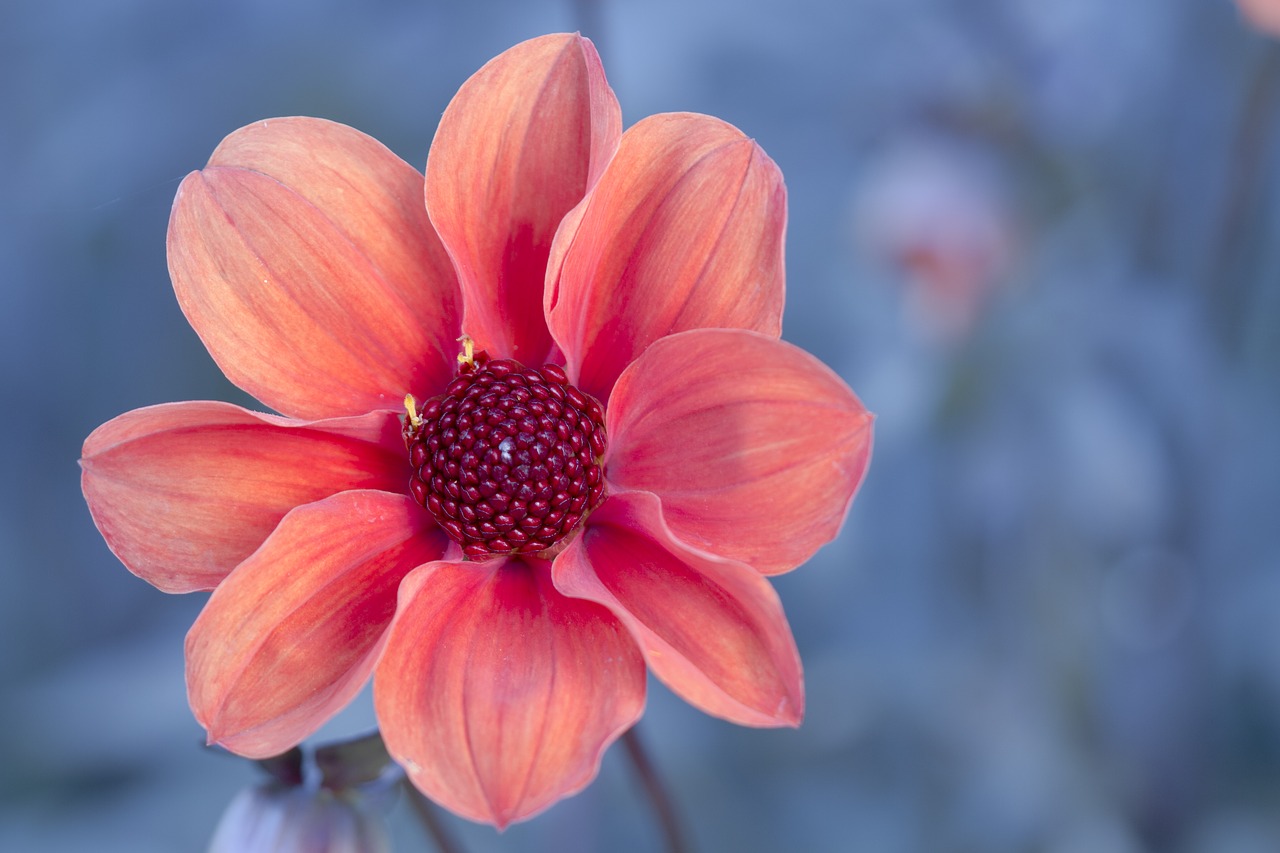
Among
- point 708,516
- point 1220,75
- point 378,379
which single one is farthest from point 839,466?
point 1220,75

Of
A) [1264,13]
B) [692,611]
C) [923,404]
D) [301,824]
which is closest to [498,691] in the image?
[692,611]

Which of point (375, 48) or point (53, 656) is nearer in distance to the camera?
point (53, 656)

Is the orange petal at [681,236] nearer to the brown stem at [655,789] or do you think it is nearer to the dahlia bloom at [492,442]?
the dahlia bloom at [492,442]

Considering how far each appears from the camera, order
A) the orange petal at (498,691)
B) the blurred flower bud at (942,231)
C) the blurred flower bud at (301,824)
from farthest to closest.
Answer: the blurred flower bud at (942,231), the blurred flower bud at (301,824), the orange petal at (498,691)

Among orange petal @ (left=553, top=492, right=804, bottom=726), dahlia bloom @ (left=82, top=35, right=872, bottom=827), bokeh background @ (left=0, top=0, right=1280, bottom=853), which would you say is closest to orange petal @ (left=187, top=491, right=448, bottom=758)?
dahlia bloom @ (left=82, top=35, right=872, bottom=827)

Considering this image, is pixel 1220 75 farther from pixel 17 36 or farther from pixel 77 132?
pixel 17 36

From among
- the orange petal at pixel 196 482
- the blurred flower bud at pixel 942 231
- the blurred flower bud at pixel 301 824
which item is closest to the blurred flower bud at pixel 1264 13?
the blurred flower bud at pixel 942 231

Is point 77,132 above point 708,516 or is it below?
below

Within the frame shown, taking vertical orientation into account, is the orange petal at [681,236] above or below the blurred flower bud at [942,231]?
above

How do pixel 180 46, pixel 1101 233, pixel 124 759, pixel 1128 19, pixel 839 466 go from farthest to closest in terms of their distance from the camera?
1. pixel 180 46
2. pixel 1128 19
3. pixel 1101 233
4. pixel 124 759
5. pixel 839 466
